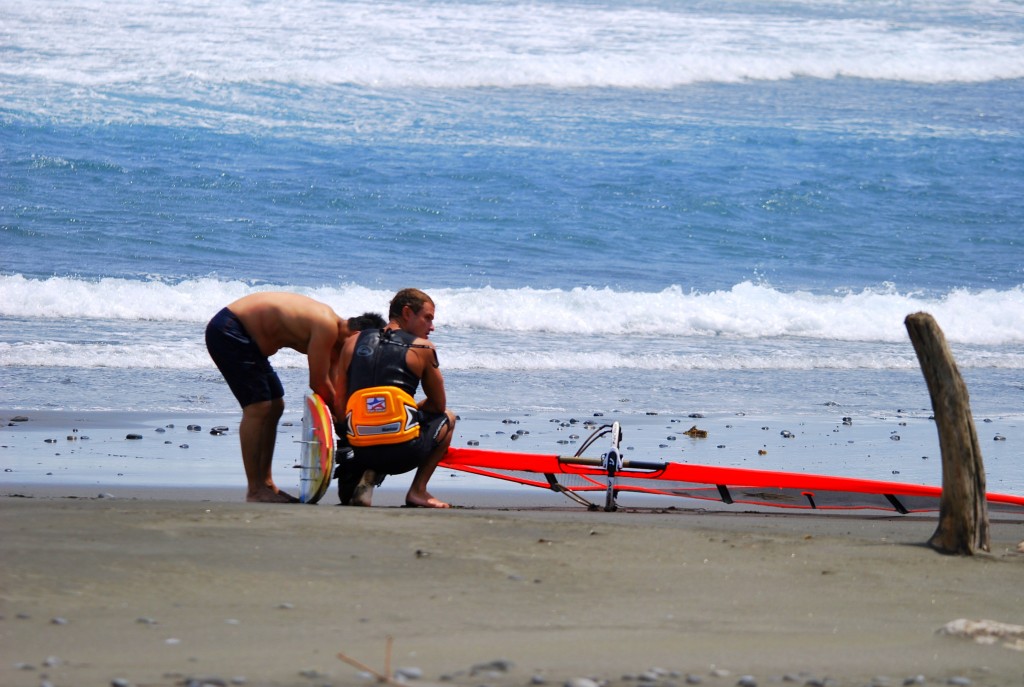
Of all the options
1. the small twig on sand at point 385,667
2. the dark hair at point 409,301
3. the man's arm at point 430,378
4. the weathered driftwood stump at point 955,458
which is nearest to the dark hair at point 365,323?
the dark hair at point 409,301

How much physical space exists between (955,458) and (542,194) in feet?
56.8

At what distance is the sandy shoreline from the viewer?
3594 mm

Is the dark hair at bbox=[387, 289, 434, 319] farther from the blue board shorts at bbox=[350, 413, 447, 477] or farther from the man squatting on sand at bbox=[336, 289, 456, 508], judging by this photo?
the blue board shorts at bbox=[350, 413, 447, 477]

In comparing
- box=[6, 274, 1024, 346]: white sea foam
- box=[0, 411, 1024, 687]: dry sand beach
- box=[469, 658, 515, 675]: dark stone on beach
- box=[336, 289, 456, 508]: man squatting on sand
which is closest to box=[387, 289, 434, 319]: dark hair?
box=[336, 289, 456, 508]: man squatting on sand

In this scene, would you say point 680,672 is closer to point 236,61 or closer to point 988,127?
point 236,61

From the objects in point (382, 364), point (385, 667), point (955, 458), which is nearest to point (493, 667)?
point (385, 667)

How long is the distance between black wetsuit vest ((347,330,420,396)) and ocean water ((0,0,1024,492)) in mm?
3646

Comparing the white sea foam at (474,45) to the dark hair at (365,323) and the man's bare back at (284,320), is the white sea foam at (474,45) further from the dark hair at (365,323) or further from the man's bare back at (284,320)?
the dark hair at (365,323)

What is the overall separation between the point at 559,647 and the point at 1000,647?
143 centimetres

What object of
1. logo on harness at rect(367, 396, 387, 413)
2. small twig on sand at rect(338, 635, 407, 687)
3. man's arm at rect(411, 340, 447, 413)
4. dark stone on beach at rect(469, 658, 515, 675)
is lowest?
small twig on sand at rect(338, 635, 407, 687)

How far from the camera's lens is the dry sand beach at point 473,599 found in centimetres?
357

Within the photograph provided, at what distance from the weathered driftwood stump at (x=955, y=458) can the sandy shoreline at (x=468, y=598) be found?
13 centimetres

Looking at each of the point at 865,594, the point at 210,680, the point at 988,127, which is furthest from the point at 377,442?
the point at 988,127

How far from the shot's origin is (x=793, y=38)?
95.4ft
